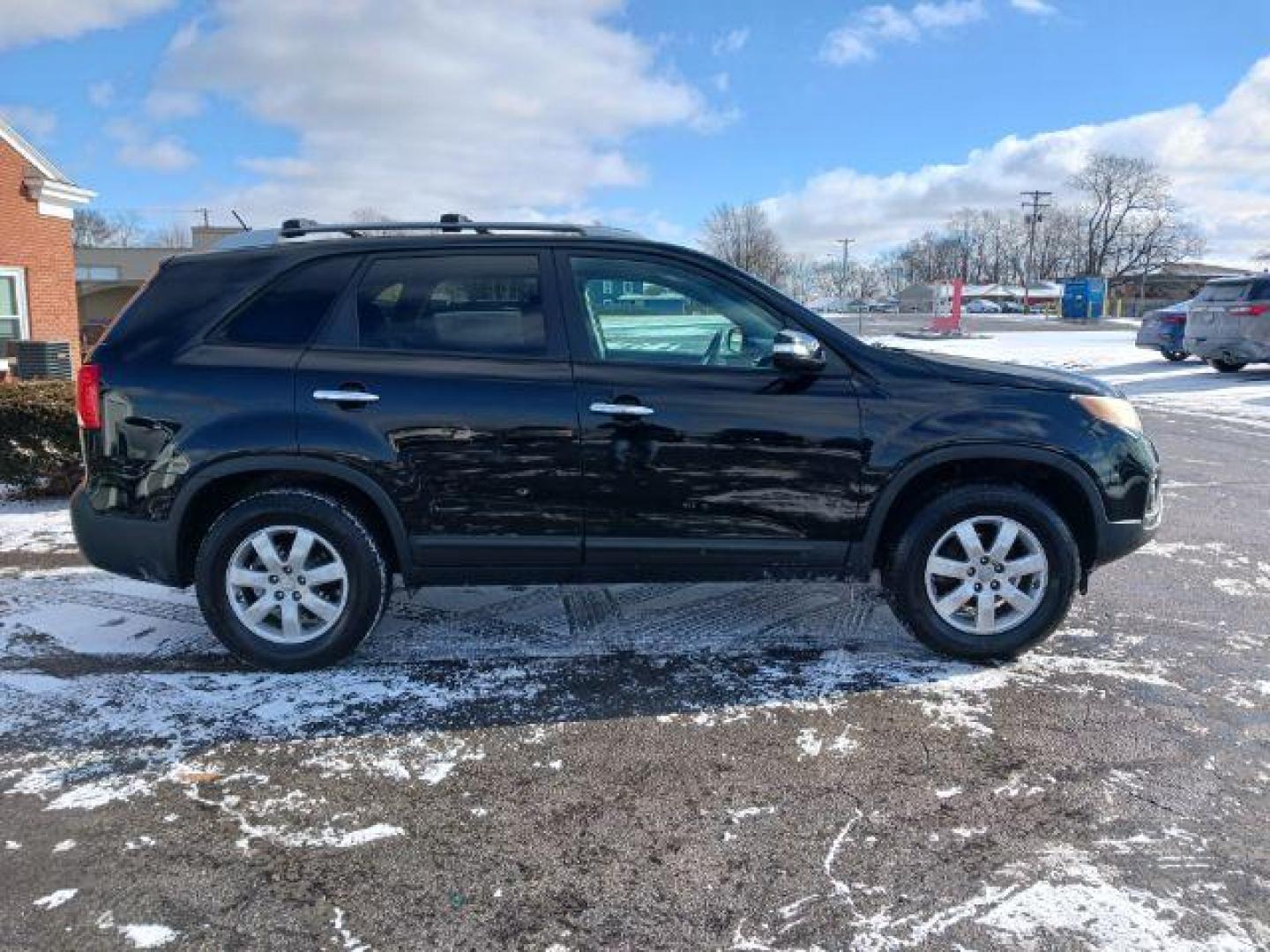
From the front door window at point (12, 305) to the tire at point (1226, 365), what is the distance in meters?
22.0

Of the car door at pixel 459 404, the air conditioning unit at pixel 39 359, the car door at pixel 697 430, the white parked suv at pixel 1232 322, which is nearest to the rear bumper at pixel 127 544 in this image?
the car door at pixel 459 404

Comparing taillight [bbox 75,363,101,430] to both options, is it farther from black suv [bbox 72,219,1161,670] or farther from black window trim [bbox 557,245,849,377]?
black window trim [bbox 557,245,849,377]

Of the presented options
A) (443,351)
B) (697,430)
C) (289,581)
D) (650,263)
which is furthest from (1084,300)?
(289,581)

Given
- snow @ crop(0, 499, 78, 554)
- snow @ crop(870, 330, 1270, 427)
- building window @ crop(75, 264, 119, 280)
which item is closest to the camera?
snow @ crop(0, 499, 78, 554)

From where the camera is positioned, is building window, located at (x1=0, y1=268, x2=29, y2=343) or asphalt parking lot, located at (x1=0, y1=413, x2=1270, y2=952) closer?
asphalt parking lot, located at (x1=0, y1=413, x2=1270, y2=952)

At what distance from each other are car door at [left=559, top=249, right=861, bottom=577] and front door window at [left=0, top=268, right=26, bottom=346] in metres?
16.2

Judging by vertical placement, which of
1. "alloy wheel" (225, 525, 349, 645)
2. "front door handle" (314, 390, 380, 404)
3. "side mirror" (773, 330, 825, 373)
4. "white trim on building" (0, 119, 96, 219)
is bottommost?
"alloy wheel" (225, 525, 349, 645)

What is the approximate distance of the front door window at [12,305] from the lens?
16117 mm

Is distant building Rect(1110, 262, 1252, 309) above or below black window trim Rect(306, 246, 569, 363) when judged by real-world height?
above

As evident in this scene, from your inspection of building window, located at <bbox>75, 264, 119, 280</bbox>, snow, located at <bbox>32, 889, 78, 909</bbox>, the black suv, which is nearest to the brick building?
the black suv

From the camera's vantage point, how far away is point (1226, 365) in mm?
18188

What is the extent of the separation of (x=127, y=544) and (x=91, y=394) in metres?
0.64

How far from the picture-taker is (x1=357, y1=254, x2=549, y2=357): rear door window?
12.9 feet

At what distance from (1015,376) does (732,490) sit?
1.35m
